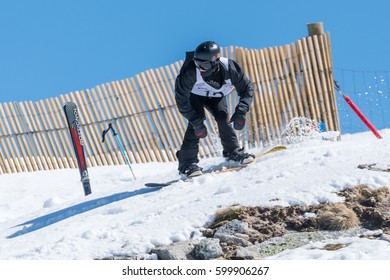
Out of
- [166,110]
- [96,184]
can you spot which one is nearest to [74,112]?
[96,184]

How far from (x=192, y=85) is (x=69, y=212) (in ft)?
6.34

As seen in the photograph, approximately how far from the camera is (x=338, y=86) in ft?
50.8

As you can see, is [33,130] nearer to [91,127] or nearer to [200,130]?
[91,127]

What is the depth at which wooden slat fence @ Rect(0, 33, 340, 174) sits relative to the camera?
16453 mm

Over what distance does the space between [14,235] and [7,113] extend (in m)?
8.50

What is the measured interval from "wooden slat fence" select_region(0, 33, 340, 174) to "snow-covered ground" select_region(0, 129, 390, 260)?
195 inches

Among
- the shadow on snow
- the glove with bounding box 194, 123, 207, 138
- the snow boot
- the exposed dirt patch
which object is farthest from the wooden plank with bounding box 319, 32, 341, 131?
the exposed dirt patch

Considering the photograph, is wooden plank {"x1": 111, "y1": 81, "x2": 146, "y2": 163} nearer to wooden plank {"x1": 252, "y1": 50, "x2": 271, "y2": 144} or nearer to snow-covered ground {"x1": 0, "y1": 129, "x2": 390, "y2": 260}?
wooden plank {"x1": 252, "y1": 50, "x2": 271, "y2": 144}

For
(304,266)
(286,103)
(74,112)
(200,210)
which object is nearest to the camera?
(304,266)

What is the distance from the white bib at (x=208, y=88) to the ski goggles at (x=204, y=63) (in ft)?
0.50

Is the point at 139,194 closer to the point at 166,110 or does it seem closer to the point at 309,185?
the point at 309,185

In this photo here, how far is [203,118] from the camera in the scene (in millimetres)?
10500

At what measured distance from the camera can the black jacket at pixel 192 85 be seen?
10117mm

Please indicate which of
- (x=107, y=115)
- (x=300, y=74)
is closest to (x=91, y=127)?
(x=107, y=115)
